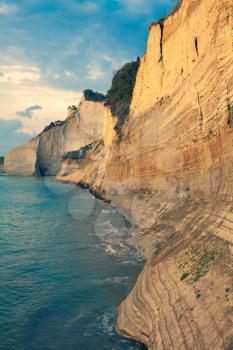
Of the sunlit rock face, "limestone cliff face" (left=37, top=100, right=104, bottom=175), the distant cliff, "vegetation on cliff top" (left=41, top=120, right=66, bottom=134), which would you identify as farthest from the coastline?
"vegetation on cliff top" (left=41, top=120, right=66, bottom=134)

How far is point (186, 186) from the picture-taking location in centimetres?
2259

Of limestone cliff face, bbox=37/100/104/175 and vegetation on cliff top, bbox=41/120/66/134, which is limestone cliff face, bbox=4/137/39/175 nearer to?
limestone cliff face, bbox=37/100/104/175

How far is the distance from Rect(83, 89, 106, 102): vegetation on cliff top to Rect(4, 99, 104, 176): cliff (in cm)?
106

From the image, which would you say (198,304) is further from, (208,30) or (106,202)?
(106,202)

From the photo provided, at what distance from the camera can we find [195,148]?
21.2m

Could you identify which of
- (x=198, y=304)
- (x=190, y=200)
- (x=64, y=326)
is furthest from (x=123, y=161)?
(x=198, y=304)

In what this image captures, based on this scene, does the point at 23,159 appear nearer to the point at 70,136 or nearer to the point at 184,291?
the point at 70,136

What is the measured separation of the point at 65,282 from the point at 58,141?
11073cm

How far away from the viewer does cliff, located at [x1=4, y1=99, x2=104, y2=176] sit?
11700cm

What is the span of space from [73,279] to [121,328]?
276 inches

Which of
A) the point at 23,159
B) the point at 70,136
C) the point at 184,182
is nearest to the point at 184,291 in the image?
the point at 184,182

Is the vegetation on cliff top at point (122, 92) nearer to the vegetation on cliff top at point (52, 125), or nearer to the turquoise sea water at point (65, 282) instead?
the turquoise sea water at point (65, 282)

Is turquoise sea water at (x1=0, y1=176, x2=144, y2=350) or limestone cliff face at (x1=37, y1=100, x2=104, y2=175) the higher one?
limestone cliff face at (x1=37, y1=100, x2=104, y2=175)

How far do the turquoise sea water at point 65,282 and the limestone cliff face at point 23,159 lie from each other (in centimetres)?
9960
